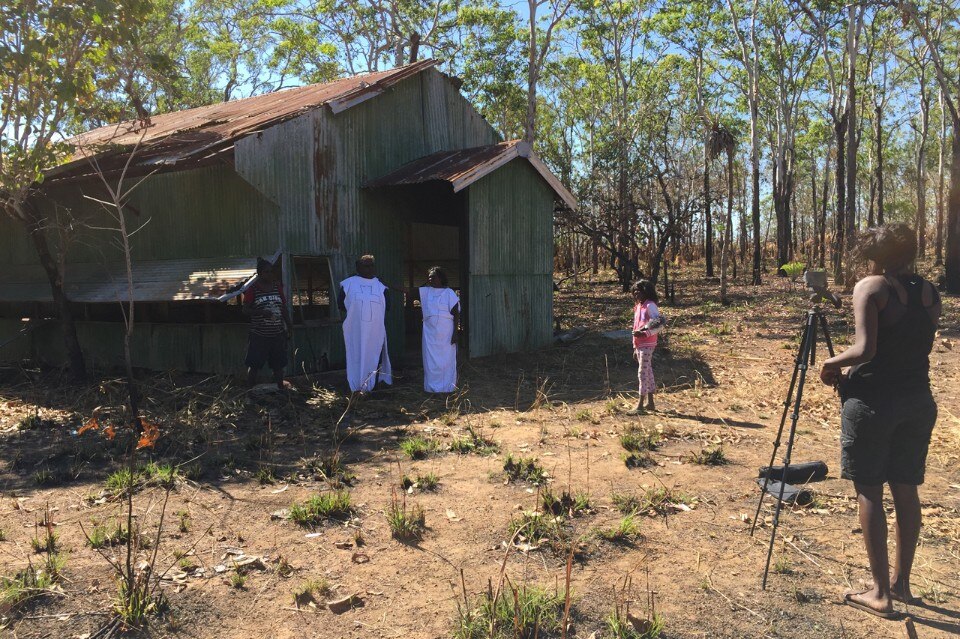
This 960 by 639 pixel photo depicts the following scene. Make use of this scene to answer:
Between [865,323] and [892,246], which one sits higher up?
[892,246]

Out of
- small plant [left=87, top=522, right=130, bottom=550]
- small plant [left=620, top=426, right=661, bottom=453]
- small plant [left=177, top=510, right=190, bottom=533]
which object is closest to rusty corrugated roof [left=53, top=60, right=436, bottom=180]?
small plant [left=177, top=510, right=190, bottom=533]

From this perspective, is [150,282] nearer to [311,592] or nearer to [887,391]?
[311,592]

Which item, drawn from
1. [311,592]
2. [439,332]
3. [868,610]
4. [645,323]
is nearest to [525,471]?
[311,592]

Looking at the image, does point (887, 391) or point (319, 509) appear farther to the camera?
point (319, 509)

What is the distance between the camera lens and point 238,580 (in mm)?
3787

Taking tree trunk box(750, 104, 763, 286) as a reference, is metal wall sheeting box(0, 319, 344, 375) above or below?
below

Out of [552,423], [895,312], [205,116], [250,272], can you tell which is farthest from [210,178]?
[895,312]

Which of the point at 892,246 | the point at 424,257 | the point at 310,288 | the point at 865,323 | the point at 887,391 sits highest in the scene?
the point at 424,257

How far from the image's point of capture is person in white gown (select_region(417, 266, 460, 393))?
903 centimetres

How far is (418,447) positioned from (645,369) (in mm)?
2948

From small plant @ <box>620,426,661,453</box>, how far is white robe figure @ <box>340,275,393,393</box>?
3527mm

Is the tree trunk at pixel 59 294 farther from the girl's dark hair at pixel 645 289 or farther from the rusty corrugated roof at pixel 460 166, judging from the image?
the girl's dark hair at pixel 645 289

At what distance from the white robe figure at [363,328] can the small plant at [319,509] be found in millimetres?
3839

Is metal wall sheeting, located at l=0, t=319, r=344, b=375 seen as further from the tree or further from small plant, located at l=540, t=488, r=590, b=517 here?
small plant, located at l=540, t=488, r=590, b=517
